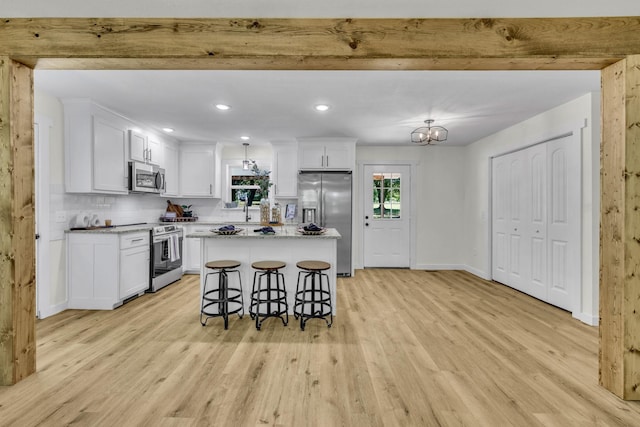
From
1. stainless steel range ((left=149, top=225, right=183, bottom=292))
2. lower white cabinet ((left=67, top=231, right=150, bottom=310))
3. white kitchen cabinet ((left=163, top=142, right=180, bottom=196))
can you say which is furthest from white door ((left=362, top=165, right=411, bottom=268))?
lower white cabinet ((left=67, top=231, right=150, bottom=310))

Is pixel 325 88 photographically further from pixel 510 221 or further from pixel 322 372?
pixel 510 221

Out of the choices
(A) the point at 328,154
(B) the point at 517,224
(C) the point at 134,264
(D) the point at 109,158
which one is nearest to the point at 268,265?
(C) the point at 134,264

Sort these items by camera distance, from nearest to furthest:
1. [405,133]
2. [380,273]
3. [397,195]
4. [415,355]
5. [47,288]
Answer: [415,355], [47,288], [405,133], [380,273], [397,195]

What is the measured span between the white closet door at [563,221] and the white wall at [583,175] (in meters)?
0.08

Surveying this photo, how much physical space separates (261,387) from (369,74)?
2.62 metres

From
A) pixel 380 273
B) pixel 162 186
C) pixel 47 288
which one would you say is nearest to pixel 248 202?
pixel 162 186

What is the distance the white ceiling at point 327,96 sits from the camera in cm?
296

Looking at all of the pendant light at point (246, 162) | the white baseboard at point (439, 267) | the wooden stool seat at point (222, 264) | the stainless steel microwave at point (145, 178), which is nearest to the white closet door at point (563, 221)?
the white baseboard at point (439, 267)

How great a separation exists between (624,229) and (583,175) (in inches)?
72.4

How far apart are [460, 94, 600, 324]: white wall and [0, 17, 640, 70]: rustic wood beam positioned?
5.38 ft

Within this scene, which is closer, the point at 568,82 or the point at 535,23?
the point at 535,23

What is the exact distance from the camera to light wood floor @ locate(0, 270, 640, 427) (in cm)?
188

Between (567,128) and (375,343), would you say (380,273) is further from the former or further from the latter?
(567,128)

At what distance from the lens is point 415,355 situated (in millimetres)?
2627
